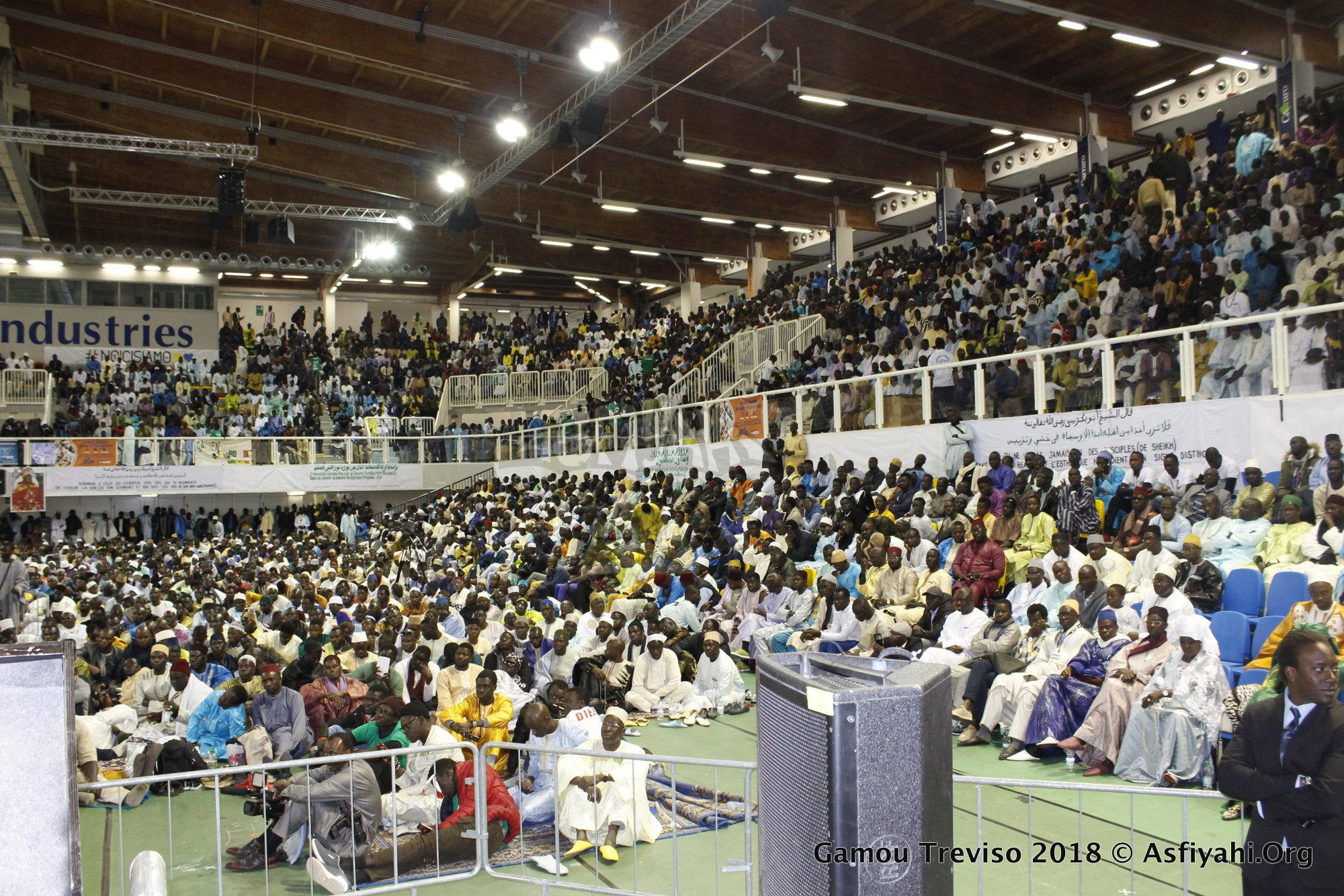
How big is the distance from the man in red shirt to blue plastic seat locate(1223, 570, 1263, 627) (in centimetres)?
552

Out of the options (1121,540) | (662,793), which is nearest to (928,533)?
(1121,540)

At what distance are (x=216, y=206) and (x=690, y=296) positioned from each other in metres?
14.3

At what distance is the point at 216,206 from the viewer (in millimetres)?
23594

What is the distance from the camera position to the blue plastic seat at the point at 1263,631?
7293mm

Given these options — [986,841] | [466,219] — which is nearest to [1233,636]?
[986,841]

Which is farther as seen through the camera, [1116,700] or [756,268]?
[756,268]

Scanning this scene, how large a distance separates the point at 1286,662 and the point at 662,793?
462 cm

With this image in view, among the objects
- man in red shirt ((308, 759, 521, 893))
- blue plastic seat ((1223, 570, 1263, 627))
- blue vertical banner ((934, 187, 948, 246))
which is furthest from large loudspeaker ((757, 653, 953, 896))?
blue vertical banner ((934, 187, 948, 246))

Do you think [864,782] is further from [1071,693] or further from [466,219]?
[466,219]

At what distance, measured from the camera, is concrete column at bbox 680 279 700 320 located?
108 feet

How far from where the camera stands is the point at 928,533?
11.7m

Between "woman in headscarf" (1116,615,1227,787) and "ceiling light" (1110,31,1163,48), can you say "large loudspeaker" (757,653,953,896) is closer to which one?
"woman in headscarf" (1116,615,1227,787)

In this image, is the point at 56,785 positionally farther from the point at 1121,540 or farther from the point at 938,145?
the point at 938,145


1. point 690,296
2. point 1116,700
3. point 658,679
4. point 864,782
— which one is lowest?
point 658,679
